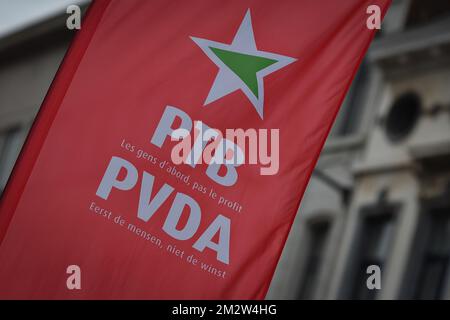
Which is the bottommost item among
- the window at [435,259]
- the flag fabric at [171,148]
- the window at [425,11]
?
the flag fabric at [171,148]

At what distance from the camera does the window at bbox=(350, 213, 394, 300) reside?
22734 millimetres

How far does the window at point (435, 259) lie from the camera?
2089cm

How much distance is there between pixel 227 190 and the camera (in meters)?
6.51

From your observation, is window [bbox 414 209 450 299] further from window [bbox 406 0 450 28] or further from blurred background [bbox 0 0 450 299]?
window [bbox 406 0 450 28]

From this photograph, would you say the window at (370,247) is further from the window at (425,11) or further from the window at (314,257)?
the window at (425,11)

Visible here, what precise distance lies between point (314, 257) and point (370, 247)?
213cm

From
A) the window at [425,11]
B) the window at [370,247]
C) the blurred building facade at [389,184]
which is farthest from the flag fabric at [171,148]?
the window at [425,11]

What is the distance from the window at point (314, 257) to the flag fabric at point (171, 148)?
1802cm

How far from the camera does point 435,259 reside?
69.6ft

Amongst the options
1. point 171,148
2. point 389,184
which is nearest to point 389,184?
point 389,184

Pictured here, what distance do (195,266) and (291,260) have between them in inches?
754

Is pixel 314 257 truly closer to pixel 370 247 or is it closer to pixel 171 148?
pixel 370 247

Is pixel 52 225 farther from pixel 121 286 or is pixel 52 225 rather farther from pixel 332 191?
pixel 332 191
